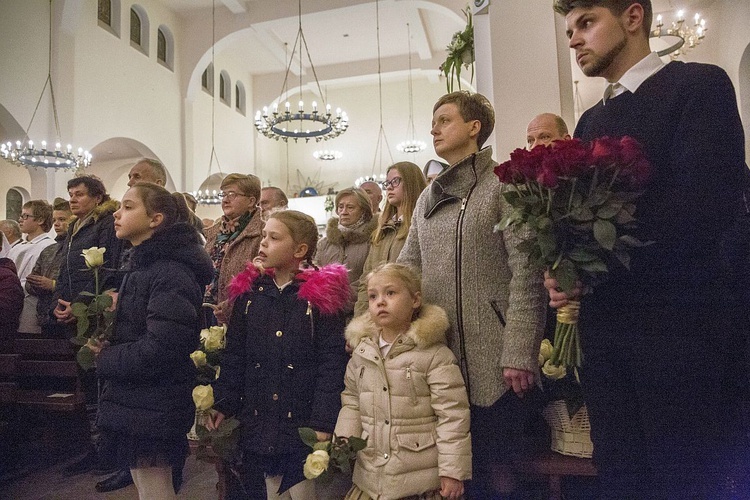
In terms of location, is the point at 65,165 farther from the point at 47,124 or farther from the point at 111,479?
the point at 111,479

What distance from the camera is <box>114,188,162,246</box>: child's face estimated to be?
2.35 metres

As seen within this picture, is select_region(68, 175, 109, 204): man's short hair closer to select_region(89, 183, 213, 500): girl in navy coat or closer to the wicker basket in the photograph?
select_region(89, 183, 213, 500): girl in navy coat

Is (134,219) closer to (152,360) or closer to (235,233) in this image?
(152,360)

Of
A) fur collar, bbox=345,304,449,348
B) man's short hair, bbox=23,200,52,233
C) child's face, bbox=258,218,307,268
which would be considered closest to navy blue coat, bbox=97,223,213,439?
child's face, bbox=258,218,307,268

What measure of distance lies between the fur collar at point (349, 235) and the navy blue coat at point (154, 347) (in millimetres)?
1043

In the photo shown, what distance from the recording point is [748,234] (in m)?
1.65

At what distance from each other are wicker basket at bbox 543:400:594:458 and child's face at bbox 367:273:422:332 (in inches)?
28.3

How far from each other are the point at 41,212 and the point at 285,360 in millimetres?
3918

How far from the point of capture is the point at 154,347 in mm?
2072

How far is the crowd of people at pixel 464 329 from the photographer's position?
1264 millimetres

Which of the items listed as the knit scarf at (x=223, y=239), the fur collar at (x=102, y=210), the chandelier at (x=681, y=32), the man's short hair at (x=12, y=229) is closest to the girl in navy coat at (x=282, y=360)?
the knit scarf at (x=223, y=239)

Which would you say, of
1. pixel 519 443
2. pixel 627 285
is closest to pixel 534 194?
pixel 627 285

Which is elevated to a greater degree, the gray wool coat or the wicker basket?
the gray wool coat

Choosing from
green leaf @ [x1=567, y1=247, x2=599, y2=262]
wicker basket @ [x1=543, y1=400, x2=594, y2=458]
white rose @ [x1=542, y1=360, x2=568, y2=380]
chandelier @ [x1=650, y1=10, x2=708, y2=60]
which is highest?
chandelier @ [x1=650, y1=10, x2=708, y2=60]
